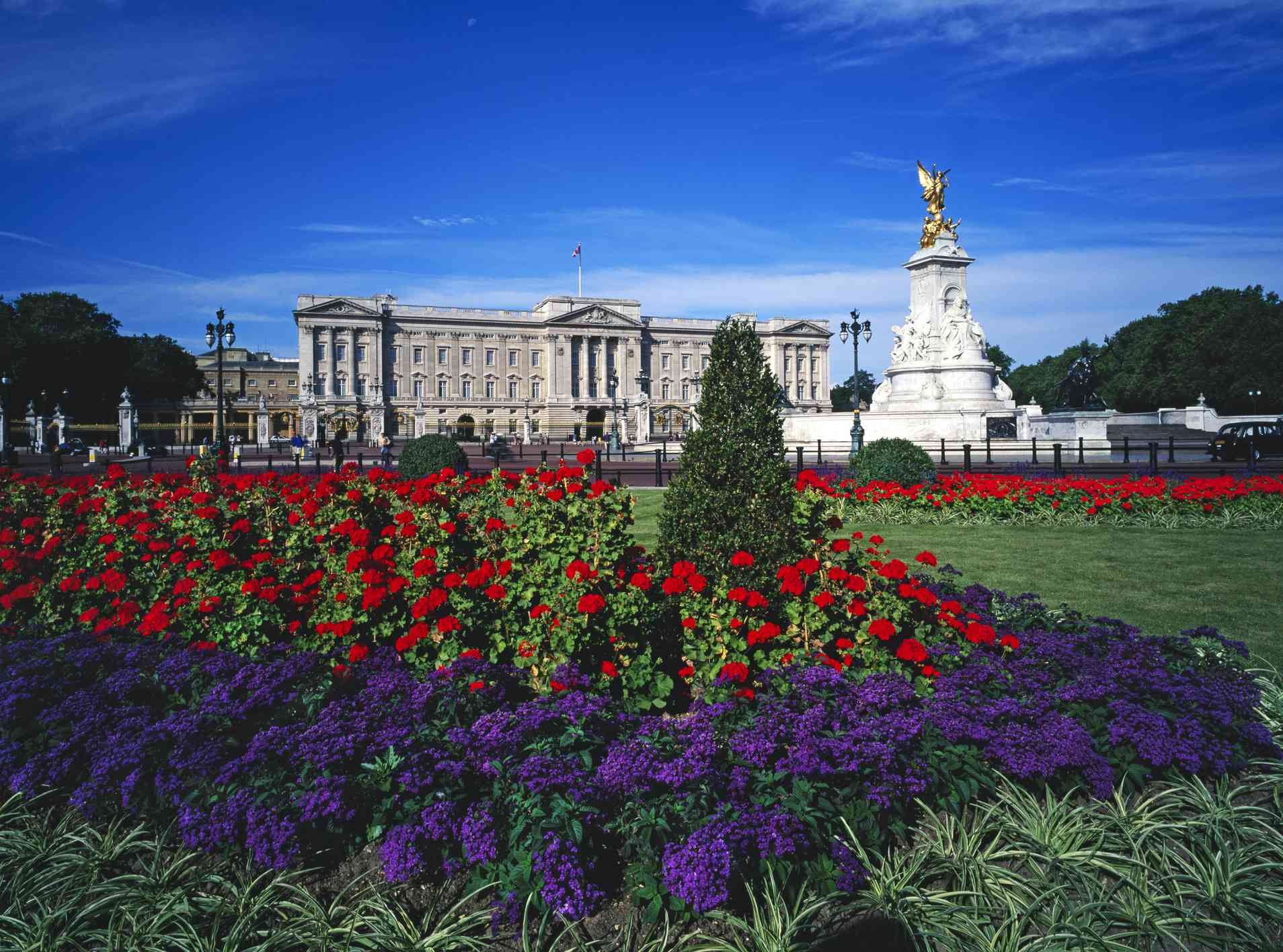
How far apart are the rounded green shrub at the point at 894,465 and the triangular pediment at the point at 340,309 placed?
268 ft

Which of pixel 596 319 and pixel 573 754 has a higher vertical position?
pixel 596 319

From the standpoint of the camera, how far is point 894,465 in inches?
572

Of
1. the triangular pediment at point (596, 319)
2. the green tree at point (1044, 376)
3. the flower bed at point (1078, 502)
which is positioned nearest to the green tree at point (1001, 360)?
the green tree at point (1044, 376)

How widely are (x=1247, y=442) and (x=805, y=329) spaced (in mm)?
79791

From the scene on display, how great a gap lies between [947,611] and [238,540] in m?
5.15

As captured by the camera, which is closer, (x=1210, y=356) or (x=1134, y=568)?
(x=1134, y=568)

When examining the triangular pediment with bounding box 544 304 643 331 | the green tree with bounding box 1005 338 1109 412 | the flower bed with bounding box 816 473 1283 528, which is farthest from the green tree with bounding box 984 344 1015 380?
the flower bed with bounding box 816 473 1283 528

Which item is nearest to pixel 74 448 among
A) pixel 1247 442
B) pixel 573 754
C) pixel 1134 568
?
pixel 1134 568

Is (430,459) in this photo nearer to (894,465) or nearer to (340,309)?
(894,465)

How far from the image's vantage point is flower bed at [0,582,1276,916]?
3.04 meters

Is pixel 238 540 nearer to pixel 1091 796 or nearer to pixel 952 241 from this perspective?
pixel 1091 796

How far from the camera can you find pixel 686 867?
286 cm

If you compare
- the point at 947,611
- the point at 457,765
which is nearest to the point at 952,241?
the point at 947,611

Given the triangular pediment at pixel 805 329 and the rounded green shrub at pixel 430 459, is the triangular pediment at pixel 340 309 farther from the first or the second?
the rounded green shrub at pixel 430 459
